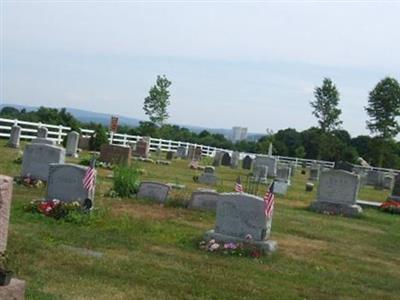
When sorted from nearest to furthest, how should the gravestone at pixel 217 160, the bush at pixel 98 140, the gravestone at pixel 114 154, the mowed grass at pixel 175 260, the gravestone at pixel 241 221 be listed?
the mowed grass at pixel 175 260 < the gravestone at pixel 241 221 < the gravestone at pixel 114 154 < the bush at pixel 98 140 < the gravestone at pixel 217 160

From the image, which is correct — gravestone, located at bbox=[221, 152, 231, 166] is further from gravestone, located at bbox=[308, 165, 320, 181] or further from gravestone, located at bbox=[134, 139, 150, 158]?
gravestone, located at bbox=[134, 139, 150, 158]

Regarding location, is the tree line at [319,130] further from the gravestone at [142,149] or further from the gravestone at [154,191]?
the gravestone at [154,191]

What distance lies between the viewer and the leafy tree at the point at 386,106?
5647 cm

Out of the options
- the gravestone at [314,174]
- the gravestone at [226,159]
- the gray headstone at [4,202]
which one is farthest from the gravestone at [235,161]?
the gray headstone at [4,202]

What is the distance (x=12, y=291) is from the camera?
6.06 metres

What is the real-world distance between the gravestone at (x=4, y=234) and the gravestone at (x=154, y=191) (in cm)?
1031

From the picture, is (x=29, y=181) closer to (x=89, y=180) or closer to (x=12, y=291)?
(x=89, y=180)

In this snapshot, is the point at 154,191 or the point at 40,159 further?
the point at 40,159

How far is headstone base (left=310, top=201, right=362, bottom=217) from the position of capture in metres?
20.5

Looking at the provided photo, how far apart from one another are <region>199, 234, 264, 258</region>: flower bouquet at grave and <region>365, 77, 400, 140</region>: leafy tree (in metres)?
47.3

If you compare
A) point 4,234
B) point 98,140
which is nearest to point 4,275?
point 4,234

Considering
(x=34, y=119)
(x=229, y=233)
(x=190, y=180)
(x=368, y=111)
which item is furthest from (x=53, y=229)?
(x=368, y=111)

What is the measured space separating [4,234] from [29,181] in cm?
1082

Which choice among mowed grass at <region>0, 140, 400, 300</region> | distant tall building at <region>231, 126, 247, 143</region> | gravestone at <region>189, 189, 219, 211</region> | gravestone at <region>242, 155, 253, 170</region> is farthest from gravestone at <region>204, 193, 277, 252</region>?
distant tall building at <region>231, 126, 247, 143</region>
